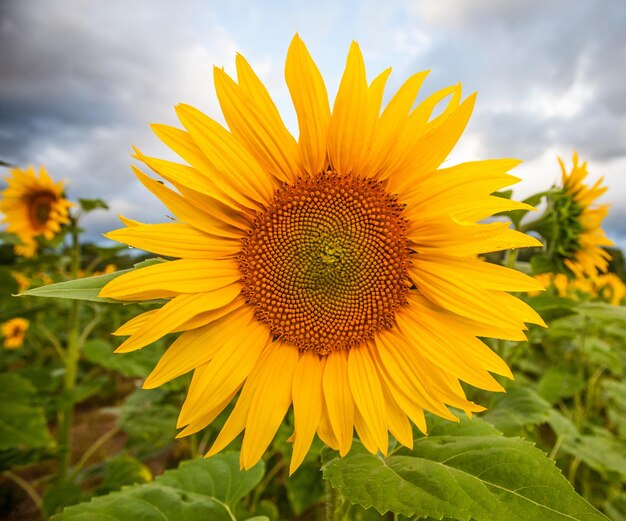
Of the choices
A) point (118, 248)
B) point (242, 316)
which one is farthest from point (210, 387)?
point (118, 248)

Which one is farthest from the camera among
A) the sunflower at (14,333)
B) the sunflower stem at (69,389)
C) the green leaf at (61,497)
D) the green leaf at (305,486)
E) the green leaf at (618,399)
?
the sunflower at (14,333)

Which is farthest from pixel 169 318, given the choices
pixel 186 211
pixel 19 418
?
pixel 19 418

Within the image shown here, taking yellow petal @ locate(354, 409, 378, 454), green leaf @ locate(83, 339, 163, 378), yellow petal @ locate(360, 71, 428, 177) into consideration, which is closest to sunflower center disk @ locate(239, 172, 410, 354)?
yellow petal @ locate(360, 71, 428, 177)

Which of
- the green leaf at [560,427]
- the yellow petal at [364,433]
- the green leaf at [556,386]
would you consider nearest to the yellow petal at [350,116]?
the yellow petal at [364,433]

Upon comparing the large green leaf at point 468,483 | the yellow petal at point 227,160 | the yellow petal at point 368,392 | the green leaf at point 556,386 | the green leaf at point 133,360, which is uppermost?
the yellow petal at point 227,160

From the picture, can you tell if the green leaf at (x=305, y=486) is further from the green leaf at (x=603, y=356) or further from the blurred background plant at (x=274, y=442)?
the green leaf at (x=603, y=356)

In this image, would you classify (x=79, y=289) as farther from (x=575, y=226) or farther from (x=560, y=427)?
(x=560, y=427)
